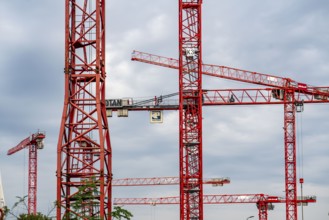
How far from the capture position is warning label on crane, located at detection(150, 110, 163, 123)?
13612 centimetres

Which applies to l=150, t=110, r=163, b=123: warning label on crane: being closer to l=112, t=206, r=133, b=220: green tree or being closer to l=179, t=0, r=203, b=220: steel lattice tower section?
l=179, t=0, r=203, b=220: steel lattice tower section

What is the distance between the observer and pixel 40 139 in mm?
161875

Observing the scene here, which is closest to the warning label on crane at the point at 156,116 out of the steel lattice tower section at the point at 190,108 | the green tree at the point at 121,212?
the steel lattice tower section at the point at 190,108

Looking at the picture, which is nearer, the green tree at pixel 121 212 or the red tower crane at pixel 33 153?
the green tree at pixel 121 212

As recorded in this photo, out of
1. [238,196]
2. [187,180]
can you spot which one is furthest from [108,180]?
[238,196]

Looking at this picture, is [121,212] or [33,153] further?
[33,153]

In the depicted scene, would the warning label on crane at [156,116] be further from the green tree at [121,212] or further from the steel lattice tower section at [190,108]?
the green tree at [121,212]

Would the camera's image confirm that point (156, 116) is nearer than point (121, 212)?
No

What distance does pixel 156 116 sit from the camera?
450 ft

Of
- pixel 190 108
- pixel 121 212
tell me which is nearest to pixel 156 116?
pixel 190 108

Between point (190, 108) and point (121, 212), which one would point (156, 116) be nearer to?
point (190, 108)

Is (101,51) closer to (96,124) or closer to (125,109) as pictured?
(96,124)

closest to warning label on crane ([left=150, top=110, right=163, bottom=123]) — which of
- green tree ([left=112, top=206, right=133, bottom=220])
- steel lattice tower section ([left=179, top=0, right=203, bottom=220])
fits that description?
steel lattice tower section ([left=179, top=0, right=203, bottom=220])

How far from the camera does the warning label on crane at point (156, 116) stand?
136125 mm
